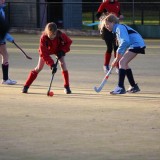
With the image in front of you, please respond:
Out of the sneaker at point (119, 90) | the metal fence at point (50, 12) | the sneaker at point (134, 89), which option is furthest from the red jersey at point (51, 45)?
the metal fence at point (50, 12)

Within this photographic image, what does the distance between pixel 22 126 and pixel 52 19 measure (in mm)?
20227

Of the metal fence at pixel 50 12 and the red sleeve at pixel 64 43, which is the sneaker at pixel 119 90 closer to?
the red sleeve at pixel 64 43

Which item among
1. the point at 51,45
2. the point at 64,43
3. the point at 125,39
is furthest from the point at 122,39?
the point at 51,45

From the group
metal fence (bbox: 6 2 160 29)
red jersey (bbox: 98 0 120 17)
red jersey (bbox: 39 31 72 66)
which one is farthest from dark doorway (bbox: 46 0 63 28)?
red jersey (bbox: 39 31 72 66)

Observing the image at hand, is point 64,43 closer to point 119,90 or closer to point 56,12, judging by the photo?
point 119,90

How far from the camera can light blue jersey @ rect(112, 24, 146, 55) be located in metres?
10.8

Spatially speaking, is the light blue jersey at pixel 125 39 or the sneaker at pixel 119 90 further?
the sneaker at pixel 119 90

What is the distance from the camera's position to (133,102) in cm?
1033

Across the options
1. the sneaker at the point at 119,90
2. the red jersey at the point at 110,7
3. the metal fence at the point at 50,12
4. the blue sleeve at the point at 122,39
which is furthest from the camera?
the metal fence at the point at 50,12

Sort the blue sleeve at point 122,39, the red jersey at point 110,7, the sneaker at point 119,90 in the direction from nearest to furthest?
the blue sleeve at point 122,39 → the sneaker at point 119,90 → the red jersey at point 110,7

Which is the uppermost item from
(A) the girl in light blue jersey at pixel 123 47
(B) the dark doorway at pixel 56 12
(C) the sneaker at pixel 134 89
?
(A) the girl in light blue jersey at pixel 123 47

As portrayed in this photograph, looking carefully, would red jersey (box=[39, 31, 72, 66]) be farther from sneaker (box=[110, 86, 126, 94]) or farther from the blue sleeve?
sneaker (box=[110, 86, 126, 94])

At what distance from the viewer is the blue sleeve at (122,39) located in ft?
35.4

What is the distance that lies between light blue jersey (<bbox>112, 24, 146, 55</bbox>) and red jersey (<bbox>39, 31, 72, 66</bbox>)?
0.88 meters
